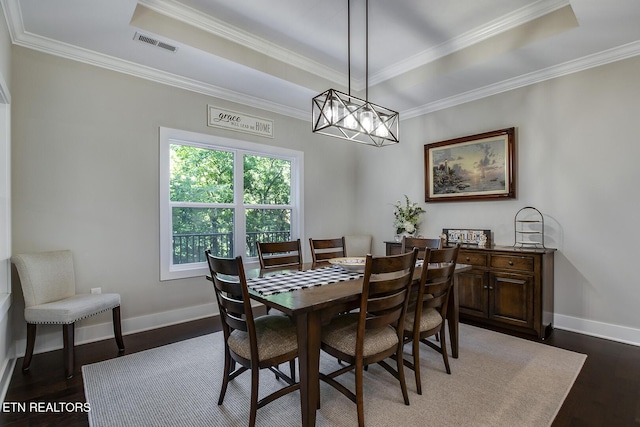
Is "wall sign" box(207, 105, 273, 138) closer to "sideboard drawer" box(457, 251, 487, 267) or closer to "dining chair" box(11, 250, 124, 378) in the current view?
"dining chair" box(11, 250, 124, 378)

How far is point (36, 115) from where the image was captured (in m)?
2.82

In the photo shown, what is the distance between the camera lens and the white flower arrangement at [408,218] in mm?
4468

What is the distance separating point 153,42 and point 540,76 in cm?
405

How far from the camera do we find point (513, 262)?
3262mm

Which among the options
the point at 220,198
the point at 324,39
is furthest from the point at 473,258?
the point at 220,198

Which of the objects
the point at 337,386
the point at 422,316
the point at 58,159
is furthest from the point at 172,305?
the point at 422,316

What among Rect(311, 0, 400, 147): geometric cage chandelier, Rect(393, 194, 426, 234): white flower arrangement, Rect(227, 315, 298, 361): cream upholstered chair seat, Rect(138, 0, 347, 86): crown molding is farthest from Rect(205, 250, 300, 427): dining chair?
Rect(393, 194, 426, 234): white flower arrangement

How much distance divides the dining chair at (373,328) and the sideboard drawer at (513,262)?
1912 millimetres

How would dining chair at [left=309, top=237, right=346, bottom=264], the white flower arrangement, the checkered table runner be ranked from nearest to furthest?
the checkered table runner < dining chair at [left=309, top=237, right=346, bottom=264] < the white flower arrangement

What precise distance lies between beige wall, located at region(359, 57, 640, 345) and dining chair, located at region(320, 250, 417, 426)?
8.24 ft

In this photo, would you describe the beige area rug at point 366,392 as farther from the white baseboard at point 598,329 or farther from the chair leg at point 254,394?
the white baseboard at point 598,329

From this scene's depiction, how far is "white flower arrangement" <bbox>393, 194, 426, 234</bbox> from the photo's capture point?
4.47 meters

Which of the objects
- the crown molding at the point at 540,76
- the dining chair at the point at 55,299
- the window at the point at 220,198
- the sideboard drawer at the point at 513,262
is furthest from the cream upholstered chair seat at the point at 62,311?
the crown molding at the point at 540,76

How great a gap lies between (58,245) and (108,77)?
1.72m
